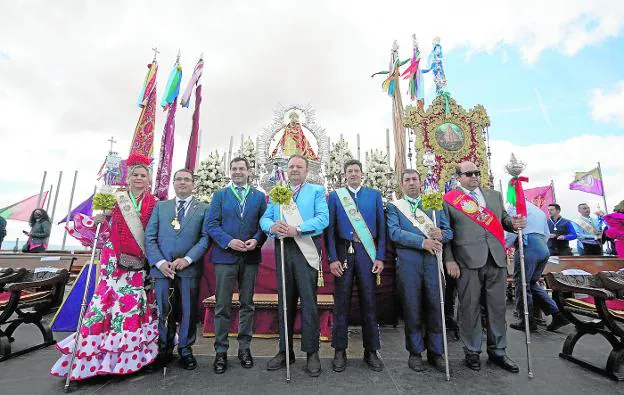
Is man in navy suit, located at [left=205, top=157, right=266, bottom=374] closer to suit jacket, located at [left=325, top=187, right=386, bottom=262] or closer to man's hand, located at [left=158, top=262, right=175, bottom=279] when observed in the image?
man's hand, located at [left=158, top=262, right=175, bottom=279]

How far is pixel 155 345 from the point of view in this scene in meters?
2.96

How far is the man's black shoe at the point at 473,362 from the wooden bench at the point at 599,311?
1.13 meters

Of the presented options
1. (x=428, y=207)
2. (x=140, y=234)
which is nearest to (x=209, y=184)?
(x=140, y=234)

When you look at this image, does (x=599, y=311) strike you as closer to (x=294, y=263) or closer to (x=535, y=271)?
(x=535, y=271)

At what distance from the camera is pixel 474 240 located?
125 inches

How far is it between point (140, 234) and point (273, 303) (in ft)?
6.16

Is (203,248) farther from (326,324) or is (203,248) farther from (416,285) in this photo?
(416,285)

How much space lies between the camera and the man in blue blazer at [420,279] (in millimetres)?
2973

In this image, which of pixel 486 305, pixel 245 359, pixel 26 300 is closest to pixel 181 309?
pixel 245 359

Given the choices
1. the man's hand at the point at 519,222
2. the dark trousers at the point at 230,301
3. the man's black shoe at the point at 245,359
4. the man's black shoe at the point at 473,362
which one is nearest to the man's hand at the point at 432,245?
the man's hand at the point at 519,222

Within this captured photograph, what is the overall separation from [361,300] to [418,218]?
3.47 feet

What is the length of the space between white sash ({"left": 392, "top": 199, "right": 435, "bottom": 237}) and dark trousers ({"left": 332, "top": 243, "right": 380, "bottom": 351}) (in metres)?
0.63

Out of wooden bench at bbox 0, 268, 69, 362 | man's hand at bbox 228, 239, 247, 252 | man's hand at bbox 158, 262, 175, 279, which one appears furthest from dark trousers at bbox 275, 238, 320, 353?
wooden bench at bbox 0, 268, 69, 362

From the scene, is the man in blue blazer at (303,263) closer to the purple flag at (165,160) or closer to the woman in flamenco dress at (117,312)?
the woman in flamenco dress at (117,312)
